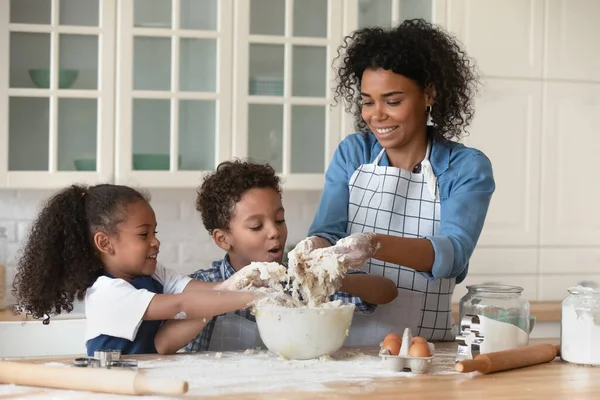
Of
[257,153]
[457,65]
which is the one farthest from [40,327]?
[457,65]

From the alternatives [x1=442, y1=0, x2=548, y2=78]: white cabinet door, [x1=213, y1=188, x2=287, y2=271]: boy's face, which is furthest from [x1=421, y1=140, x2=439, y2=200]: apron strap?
[x1=442, y1=0, x2=548, y2=78]: white cabinet door

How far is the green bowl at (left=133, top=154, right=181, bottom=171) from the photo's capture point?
10.2ft

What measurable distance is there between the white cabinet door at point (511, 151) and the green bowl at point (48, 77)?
1.45m

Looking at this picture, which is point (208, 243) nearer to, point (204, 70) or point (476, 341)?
point (204, 70)

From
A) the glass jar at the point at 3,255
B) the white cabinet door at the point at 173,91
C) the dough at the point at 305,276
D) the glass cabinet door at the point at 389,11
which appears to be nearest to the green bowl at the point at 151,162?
the white cabinet door at the point at 173,91

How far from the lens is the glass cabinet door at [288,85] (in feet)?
10.4

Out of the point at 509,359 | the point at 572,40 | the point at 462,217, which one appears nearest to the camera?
the point at 509,359

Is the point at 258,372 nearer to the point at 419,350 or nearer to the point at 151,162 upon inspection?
the point at 419,350

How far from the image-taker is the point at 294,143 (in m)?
3.27

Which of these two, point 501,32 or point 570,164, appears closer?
point 501,32

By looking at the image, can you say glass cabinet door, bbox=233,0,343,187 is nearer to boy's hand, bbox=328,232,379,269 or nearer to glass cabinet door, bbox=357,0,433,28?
glass cabinet door, bbox=357,0,433,28

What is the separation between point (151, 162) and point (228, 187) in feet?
3.60

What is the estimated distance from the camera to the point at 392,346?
162cm

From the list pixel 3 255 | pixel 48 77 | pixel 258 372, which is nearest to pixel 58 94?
pixel 48 77
